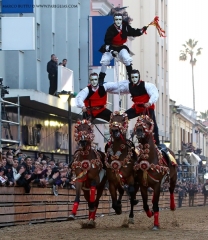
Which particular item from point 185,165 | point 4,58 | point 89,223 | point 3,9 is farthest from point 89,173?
point 185,165

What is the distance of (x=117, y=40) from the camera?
22.0 metres

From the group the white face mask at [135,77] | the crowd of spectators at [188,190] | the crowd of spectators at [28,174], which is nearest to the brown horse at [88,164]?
the crowd of spectators at [28,174]

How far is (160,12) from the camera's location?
64812 millimetres

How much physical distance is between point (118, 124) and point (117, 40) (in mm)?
3673

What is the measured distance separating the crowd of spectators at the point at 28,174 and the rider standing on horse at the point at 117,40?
3081mm

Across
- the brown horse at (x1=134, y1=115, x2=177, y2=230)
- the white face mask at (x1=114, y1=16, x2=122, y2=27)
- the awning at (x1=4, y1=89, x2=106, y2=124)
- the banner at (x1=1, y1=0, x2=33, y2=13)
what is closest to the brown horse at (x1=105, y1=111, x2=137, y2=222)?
the brown horse at (x1=134, y1=115, x2=177, y2=230)

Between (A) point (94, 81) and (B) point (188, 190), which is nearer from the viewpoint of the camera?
(A) point (94, 81)

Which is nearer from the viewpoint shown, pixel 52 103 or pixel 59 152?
pixel 52 103

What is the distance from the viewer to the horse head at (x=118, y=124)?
18.9 m

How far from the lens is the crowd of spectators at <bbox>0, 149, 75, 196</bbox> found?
21625 mm

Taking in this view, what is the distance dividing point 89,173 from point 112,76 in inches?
747

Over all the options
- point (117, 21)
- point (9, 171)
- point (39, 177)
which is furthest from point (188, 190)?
point (117, 21)

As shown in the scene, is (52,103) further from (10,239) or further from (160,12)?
(160,12)

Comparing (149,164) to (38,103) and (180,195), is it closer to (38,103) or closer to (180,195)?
(38,103)
